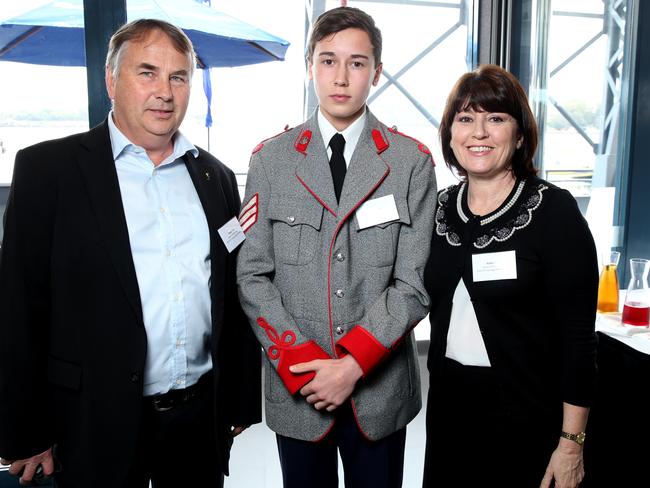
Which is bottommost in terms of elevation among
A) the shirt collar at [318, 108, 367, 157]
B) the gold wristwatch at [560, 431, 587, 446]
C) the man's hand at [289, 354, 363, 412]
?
the gold wristwatch at [560, 431, 587, 446]

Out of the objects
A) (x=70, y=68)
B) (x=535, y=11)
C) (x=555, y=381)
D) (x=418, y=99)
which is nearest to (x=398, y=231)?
(x=555, y=381)

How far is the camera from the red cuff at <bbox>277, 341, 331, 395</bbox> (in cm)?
138

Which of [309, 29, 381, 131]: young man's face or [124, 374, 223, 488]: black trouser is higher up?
[309, 29, 381, 131]: young man's face

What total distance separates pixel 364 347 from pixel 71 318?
2.32ft

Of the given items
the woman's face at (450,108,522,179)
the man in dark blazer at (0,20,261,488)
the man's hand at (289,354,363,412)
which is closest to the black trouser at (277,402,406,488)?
the man's hand at (289,354,363,412)

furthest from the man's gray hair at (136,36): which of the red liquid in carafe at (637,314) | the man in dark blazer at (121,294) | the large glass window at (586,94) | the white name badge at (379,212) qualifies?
the large glass window at (586,94)

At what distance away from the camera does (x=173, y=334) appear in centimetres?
140

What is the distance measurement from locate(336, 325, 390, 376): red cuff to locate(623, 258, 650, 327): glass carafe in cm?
114

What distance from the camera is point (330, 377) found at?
4.48 ft

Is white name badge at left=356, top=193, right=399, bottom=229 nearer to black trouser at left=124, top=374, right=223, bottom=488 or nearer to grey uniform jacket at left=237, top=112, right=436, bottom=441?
grey uniform jacket at left=237, top=112, right=436, bottom=441

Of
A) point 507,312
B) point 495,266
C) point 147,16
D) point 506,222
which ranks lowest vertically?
point 507,312

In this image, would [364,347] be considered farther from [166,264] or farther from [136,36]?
[136,36]

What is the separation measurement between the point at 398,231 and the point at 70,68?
2173 millimetres

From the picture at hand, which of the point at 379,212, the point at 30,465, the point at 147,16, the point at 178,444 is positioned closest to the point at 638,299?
the point at 379,212
